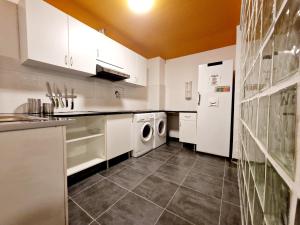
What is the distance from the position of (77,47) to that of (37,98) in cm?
82

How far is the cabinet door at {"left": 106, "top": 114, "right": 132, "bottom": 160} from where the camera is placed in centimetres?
188

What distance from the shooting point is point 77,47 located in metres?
1.72

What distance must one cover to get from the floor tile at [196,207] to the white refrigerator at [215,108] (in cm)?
121

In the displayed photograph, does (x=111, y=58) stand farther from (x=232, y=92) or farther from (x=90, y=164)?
(x=232, y=92)

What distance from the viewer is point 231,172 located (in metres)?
1.83

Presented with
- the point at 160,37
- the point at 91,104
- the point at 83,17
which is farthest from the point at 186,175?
the point at 83,17

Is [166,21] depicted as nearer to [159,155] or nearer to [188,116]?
[188,116]

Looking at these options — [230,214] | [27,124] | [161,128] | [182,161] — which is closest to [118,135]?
[182,161]

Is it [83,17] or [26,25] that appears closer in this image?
[26,25]

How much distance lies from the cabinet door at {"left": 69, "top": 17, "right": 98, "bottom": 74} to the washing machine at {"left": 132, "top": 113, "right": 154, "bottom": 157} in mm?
1053

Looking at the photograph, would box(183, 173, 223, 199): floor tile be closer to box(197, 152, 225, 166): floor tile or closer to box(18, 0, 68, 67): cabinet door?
box(197, 152, 225, 166): floor tile

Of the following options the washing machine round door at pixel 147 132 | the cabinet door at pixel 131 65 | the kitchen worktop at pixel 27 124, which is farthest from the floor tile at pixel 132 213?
the cabinet door at pixel 131 65

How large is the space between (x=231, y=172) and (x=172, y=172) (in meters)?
0.83

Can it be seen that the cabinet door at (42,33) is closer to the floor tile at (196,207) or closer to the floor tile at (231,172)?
the floor tile at (196,207)
